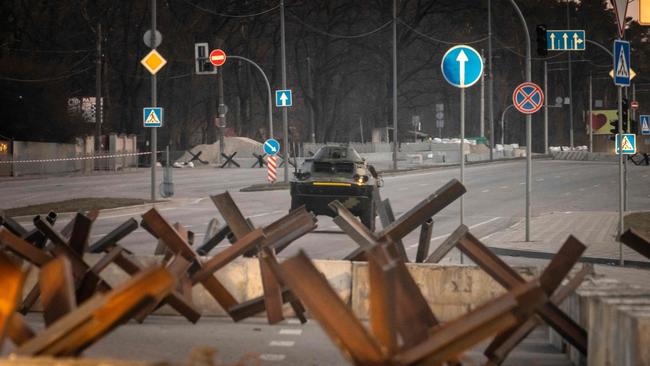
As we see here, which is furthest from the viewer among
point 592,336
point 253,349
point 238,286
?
point 238,286

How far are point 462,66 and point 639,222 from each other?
944 centimetres

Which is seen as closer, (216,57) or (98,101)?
(216,57)

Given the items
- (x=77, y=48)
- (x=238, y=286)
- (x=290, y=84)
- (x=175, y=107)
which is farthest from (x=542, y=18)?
(x=238, y=286)

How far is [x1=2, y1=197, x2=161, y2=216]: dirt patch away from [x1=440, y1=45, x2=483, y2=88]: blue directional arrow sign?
14621 mm

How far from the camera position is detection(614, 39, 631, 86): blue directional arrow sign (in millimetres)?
17531

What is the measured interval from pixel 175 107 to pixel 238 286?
8443 cm

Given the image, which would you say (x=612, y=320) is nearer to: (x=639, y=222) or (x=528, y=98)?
(x=528, y=98)

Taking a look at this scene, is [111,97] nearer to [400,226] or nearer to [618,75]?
[618,75]

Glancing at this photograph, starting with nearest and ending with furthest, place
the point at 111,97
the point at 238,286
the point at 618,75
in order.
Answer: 1. the point at 238,286
2. the point at 618,75
3. the point at 111,97

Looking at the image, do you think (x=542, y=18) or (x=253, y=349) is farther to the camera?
(x=542, y=18)

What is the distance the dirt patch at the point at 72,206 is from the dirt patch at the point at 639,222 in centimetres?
1348

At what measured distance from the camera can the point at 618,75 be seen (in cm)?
1758

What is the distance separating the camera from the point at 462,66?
1788 cm

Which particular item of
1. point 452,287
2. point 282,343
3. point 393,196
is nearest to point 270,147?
Result: point 393,196
